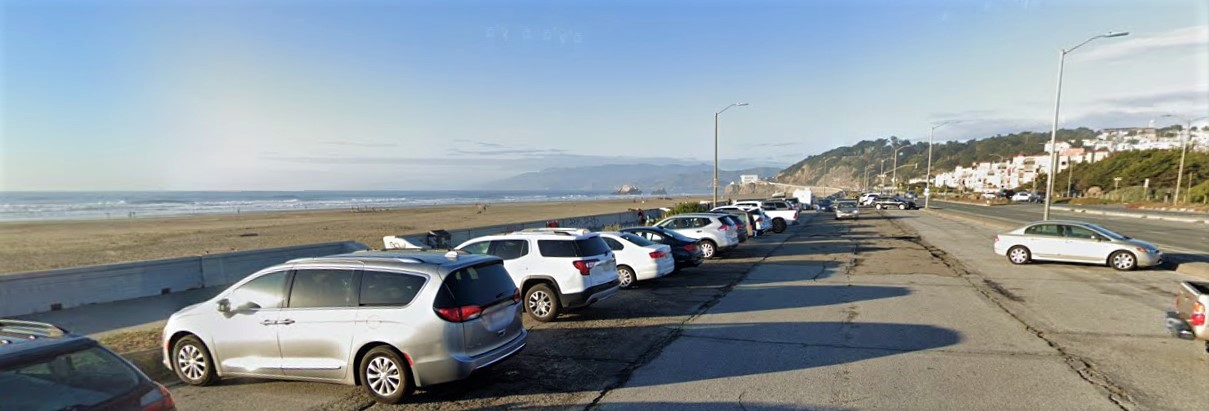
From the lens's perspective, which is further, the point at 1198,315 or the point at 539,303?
the point at 539,303

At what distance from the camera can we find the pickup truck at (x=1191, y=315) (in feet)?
21.6

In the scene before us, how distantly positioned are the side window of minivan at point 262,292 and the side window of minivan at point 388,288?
1.00 meters

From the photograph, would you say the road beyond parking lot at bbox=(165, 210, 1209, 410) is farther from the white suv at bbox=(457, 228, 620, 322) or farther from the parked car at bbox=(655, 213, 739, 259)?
the parked car at bbox=(655, 213, 739, 259)

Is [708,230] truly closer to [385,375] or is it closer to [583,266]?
[583,266]

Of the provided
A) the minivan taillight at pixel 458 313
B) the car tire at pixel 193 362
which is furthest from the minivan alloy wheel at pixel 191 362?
the minivan taillight at pixel 458 313

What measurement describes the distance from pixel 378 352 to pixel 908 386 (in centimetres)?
544

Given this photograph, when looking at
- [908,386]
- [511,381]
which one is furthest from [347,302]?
[908,386]

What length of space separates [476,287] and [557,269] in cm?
363

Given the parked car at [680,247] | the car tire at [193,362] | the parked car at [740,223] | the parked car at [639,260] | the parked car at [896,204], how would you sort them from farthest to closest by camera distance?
the parked car at [896,204] → the parked car at [740,223] → the parked car at [680,247] → the parked car at [639,260] → the car tire at [193,362]

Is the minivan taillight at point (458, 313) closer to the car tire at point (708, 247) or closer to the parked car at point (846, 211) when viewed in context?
the car tire at point (708, 247)

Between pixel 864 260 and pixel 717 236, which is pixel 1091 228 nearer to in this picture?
pixel 864 260

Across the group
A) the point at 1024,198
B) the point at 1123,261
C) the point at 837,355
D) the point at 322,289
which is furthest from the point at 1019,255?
the point at 1024,198

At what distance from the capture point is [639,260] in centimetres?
1263

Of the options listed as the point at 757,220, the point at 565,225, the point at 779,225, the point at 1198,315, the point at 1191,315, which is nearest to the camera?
the point at 1198,315
